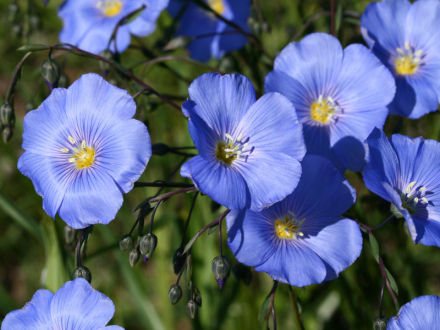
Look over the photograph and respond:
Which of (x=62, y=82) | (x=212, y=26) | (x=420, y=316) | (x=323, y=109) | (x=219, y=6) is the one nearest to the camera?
(x=420, y=316)

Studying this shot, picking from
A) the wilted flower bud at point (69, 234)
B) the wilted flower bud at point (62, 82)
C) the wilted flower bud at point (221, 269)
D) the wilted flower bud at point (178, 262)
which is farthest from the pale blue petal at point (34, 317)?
the wilted flower bud at point (62, 82)

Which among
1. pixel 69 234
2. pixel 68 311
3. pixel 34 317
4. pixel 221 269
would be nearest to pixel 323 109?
pixel 221 269

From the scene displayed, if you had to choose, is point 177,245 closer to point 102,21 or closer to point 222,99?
point 222,99

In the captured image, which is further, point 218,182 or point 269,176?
point 269,176

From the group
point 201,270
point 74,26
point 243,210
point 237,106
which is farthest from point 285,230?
point 74,26

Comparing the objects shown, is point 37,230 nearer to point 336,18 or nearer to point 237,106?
point 237,106
